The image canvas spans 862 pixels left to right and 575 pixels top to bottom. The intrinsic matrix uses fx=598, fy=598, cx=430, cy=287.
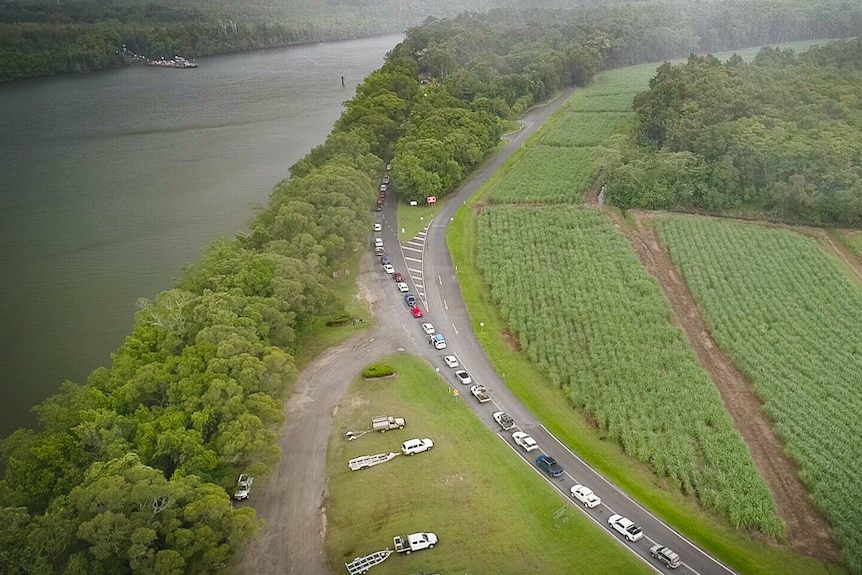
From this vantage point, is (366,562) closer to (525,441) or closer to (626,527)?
(525,441)

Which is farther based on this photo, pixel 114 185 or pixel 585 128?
pixel 585 128

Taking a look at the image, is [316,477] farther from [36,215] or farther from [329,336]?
[36,215]

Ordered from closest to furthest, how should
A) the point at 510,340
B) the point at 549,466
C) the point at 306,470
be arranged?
the point at 549,466 → the point at 306,470 → the point at 510,340

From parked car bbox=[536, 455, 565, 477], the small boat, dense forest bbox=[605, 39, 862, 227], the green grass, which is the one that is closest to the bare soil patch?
the green grass

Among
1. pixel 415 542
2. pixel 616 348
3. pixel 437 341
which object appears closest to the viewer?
pixel 415 542

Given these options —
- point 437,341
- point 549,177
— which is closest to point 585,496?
point 437,341

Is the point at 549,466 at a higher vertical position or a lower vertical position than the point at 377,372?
lower
